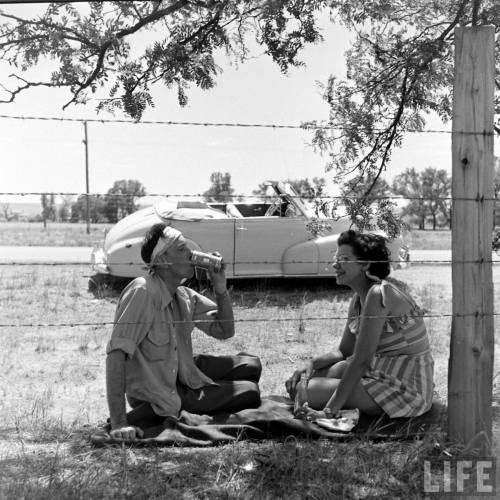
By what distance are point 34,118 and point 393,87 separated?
8.80ft

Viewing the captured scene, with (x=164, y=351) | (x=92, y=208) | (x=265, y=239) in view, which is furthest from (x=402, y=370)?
(x=92, y=208)

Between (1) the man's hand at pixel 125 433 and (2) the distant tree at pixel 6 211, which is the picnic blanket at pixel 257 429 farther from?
(2) the distant tree at pixel 6 211

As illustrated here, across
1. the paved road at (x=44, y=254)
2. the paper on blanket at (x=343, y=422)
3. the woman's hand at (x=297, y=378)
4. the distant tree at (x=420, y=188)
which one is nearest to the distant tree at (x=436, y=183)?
the distant tree at (x=420, y=188)

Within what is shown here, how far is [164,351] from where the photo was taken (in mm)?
3863

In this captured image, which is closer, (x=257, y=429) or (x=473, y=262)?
(x=473, y=262)

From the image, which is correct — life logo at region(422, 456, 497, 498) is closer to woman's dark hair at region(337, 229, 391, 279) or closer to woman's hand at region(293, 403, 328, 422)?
woman's hand at region(293, 403, 328, 422)

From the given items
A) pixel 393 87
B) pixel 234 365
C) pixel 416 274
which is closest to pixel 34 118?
pixel 234 365

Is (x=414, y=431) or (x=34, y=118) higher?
(x=34, y=118)

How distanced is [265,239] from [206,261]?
4446mm

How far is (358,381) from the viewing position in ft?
12.3

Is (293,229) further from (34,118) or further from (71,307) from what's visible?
(34,118)

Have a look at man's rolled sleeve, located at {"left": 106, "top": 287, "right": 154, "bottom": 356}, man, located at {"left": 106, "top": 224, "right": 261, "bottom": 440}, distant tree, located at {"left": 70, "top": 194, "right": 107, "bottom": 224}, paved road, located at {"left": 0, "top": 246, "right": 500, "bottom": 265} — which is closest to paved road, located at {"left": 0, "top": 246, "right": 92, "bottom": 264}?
paved road, located at {"left": 0, "top": 246, "right": 500, "bottom": 265}

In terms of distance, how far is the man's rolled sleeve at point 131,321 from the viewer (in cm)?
361

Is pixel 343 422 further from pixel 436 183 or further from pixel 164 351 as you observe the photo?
pixel 436 183
